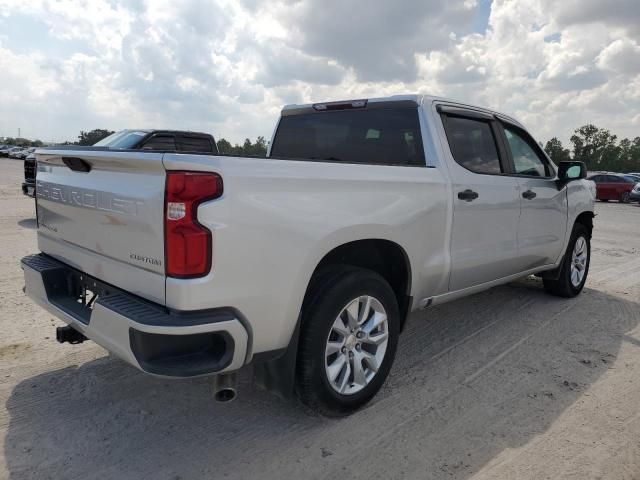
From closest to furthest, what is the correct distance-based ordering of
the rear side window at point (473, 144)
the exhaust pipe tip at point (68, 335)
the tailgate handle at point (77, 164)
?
the tailgate handle at point (77, 164)
the exhaust pipe tip at point (68, 335)
the rear side window at point (473, 144)

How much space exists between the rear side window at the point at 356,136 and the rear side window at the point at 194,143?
624 cm

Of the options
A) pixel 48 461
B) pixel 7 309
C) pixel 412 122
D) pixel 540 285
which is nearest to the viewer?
pixel 48 461

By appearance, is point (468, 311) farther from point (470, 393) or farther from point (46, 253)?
point (46, 253)

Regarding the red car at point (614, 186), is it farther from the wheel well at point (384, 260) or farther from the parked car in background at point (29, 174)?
the wheel well at point (384, 260)

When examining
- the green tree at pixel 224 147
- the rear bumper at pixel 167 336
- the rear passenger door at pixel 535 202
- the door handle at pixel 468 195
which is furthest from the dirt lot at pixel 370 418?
the green tree at pixel 224 147

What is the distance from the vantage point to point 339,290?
2.77 metres

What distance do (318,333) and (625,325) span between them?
360 centimetres

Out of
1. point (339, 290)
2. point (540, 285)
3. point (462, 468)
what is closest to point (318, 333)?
point (339, 290)

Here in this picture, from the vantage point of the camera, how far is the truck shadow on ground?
254cm

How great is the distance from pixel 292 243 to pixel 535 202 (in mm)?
2937

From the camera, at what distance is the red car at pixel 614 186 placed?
80.5 feet

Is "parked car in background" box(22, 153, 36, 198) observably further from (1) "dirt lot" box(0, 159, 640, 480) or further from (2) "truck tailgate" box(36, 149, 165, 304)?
(2) "truck tailgate" box(36, 149, 165, 304)

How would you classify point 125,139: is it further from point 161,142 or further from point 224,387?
point 224,387

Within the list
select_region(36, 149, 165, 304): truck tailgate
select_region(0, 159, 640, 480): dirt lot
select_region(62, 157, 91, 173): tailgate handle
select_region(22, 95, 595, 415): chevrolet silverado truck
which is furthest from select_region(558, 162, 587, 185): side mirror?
select_region(62, 157, 91, 173): tailgate handle
